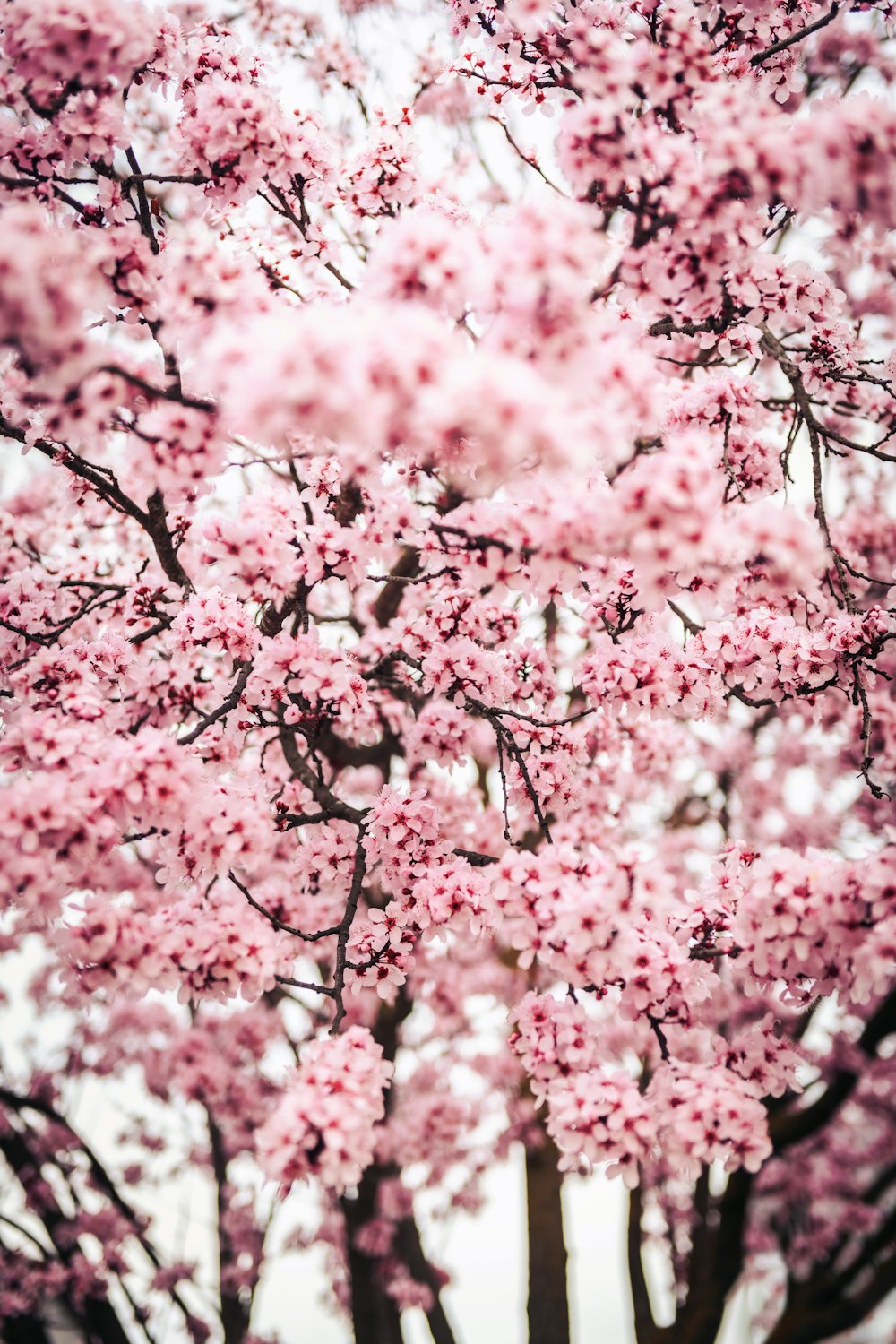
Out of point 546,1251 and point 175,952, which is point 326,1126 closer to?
point 175,952

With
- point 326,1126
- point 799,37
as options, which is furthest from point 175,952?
point 799,37

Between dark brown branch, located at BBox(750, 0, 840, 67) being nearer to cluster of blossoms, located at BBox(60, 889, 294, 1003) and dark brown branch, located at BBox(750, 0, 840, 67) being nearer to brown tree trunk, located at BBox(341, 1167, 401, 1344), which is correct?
cluster of blossoms, located at BBox(60, 889, 294, 1003)

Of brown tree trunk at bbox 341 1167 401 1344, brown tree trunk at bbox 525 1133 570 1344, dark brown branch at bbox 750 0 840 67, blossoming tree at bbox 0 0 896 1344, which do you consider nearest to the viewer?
blossoming tree at bbox 0 0 896 1344

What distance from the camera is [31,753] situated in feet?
9.78

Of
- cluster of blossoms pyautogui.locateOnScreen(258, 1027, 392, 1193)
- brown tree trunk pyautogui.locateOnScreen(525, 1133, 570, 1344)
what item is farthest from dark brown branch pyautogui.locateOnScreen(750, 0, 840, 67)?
brown tree trunk pyautogui.locateOnScreen(525, 1133, 570, 1344)

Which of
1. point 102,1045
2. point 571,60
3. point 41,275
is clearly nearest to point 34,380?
point 41,275

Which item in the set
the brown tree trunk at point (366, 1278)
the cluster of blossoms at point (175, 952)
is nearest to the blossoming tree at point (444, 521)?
the cluster of blossoms at point (175, 952)

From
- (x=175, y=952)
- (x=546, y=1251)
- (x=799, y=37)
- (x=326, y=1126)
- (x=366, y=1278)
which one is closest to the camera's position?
(x=326, y=1126)

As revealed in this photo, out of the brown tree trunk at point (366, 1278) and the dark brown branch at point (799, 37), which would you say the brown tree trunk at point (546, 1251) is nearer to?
the brown tree trunk at point (366, 1278)

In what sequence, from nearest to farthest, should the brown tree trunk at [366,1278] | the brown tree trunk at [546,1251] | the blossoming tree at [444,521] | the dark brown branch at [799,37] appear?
1. the blossoming tree at [444,521]
2. the dark brown branch at [799,37]
3. the brown tree trunk at [546,1251]
4. the brown tree trunk at [366,1278]

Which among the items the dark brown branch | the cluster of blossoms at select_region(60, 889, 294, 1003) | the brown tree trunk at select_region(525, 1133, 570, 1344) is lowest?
the brown tree trunk at select_region(525, 1133, 570, 1344)

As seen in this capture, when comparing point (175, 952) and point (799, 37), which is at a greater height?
point (799, 37)

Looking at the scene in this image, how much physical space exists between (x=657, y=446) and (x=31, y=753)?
3891 millimetres

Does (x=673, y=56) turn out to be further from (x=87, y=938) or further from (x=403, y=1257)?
(x=403, y=1257)
